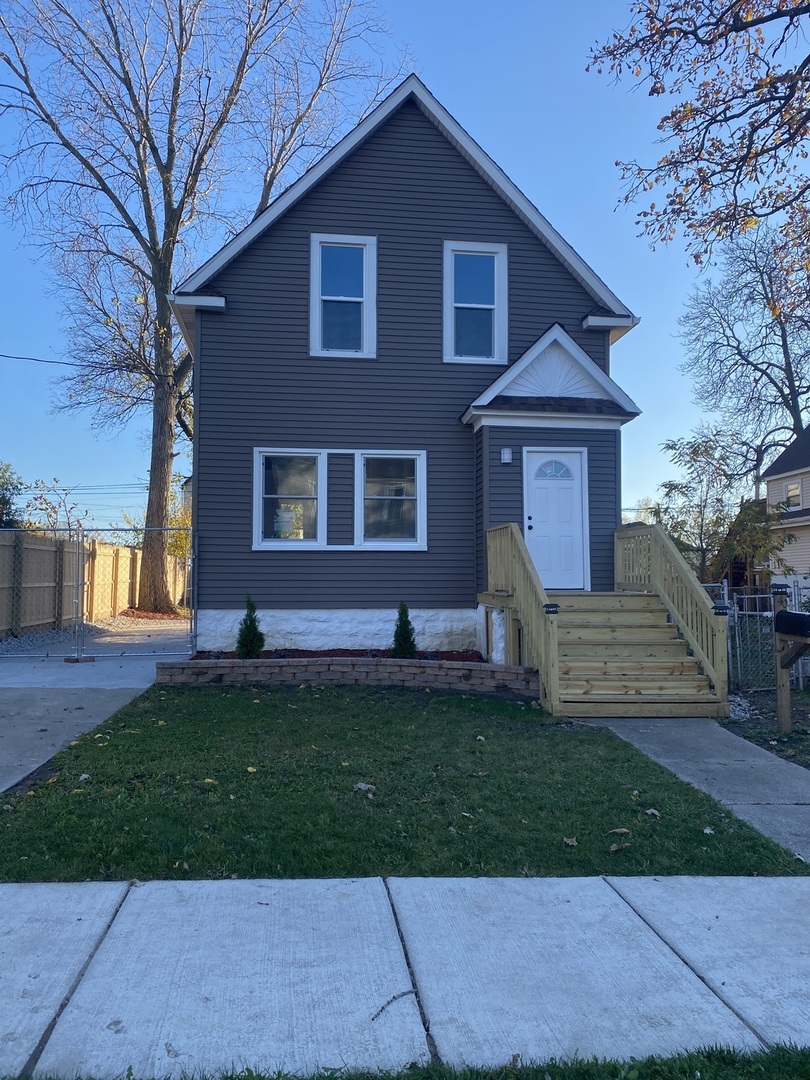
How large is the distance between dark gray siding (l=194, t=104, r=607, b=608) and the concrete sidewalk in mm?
7899

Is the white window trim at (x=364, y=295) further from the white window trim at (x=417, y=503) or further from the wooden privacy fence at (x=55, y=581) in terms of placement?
the wooden privacy fence at (x=55, y=581)

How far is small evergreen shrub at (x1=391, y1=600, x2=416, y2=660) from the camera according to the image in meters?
11.3

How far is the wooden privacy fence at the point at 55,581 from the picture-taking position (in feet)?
46.9

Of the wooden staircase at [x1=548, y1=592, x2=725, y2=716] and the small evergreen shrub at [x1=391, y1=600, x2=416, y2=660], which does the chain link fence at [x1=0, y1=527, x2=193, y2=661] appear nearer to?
the small evergreen shrub at [x1=391, y1=600, x2=416, y2=660]

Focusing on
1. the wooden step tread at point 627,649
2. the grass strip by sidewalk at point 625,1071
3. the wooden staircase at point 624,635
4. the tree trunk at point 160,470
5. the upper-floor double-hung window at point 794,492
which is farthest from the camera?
the upper-floor double-hung window at point 794,492

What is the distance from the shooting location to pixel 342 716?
832 centimetres

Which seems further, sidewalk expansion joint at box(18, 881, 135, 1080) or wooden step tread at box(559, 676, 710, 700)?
wooden step tread at box(559, 676, 710, 700)

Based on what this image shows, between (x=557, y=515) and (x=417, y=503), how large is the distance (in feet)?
6.77

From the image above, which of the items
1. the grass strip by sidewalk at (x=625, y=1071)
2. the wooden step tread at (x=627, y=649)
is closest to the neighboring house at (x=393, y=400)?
the wooden step tread at (x=627, y=649)

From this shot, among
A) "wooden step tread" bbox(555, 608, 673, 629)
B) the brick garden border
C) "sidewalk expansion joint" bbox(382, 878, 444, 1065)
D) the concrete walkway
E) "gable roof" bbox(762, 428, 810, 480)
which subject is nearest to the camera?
"sidewalk expansion joint" bbox(382, 878, 444, 1065)

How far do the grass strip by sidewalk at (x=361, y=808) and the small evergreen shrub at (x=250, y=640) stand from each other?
3202 millimetres

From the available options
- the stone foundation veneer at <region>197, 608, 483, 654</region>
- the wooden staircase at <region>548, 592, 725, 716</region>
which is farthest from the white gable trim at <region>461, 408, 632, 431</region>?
the stone foundation veneer at <region>197, 608, 483, 654</region>

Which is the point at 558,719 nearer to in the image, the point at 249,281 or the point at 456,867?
the point at 456,867

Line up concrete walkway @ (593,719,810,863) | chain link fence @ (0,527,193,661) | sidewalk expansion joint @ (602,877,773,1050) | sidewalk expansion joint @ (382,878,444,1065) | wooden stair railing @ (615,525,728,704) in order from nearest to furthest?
sidewalk expansion joint @ (382,878,444,1065)
sidewalk expansion joint @ (602,877,773,1050)
concrete walkway @ (593,719,810,863)
wooden stair railing @ (615,525,728,704)
chain link fence @ (0,527,193,661)
